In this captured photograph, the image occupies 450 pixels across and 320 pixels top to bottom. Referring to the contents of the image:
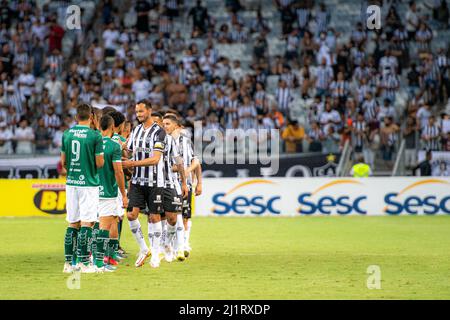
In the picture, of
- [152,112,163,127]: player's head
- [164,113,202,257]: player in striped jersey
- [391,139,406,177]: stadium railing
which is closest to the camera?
[152,112,163,127]: player's head

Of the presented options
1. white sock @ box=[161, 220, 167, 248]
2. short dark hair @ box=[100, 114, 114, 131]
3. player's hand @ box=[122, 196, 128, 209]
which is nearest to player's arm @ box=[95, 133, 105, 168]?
Result: short dark hair @ box=[100, 114, 114, 131]

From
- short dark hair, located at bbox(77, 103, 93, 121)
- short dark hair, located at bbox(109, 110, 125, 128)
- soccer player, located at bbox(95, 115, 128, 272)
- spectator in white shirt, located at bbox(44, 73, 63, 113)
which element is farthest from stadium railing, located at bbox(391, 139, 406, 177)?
short dark hair, located at bbox(77, 103, 93, 121)

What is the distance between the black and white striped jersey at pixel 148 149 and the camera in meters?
13.6

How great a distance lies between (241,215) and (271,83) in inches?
284

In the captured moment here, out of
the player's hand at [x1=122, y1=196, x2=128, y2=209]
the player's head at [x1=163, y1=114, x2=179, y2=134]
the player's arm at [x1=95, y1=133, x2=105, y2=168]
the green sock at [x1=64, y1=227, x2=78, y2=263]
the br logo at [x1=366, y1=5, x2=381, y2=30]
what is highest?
the br logo at [x1=366, y1=5, x2=381, y2=30]

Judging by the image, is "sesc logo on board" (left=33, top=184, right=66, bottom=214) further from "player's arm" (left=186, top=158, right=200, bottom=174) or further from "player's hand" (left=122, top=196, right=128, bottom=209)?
"player's hand" (left=122, top=196, right=128, bottom=209)

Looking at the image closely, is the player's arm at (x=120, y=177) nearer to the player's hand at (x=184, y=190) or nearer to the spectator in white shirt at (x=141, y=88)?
the player's hand at (x=184, y=190)

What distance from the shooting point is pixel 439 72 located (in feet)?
98.4

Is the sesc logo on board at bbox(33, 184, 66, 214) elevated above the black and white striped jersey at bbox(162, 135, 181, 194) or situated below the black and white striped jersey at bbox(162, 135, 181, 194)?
below

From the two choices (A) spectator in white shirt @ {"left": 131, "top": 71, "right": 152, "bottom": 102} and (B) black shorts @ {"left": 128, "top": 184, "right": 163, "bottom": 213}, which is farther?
(A) spectator in white shirt @ {"left": 131, "top": 71, "right": 152, "bottom": 102}

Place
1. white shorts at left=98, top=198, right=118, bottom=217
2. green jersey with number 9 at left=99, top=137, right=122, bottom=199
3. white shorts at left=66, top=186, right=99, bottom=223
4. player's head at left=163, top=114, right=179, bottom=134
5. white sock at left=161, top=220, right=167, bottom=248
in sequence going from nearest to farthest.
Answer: white shorts at left=66, top=186, right=99, bottom=223, green jersey with number 9 at left=99, top=137, right=122, bottom=199, white shorts at left=98, top=198, right=118, bottom=217, white sock at left=161, top=220, right=167, bottom=248, player's head at left=163, top=114, right=179, bottom=134

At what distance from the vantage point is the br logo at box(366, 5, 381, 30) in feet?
102

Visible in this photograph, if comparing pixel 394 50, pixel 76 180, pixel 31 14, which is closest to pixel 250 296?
pixel 76 180

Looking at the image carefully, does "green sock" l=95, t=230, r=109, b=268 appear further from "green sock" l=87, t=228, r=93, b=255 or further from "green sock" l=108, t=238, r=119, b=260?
"green sock" l=108, t=238, r=119, b=260
